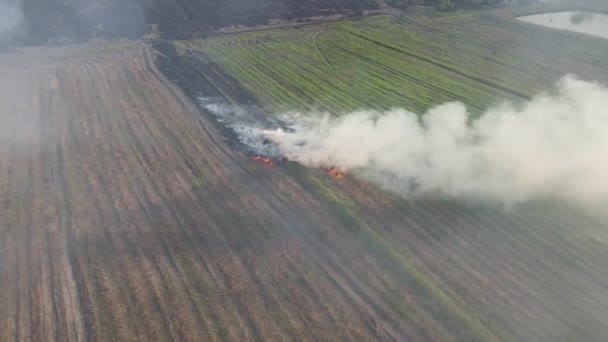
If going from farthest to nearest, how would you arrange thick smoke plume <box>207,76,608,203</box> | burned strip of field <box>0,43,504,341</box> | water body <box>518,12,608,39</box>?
water body <box>518,12,608,39</box> < thick smoke plume <box>207,76,608,203</box> < burned strip of field <box>0,43,504,341</box>

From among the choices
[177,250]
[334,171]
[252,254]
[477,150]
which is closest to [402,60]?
[477,150]

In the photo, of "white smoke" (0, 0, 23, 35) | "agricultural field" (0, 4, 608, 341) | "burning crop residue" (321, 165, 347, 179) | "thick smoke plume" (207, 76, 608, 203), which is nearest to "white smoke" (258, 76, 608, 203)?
"thick smoke plume" (207, 76, 608, 203)

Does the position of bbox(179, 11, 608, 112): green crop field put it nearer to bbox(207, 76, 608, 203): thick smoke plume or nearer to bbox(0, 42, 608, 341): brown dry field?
bbox(207, 76, 608, 203): thick smoke plume

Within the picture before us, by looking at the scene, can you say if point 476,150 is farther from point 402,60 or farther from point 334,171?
point 402,60

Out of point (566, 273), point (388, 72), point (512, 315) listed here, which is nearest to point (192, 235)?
point (512, 315)

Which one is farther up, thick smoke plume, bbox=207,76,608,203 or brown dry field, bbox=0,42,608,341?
thick smoke plume, bbox=207,76,608,203

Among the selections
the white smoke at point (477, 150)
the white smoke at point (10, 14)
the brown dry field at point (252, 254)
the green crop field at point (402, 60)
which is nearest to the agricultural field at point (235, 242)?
the brown dry field at point (252, 254)

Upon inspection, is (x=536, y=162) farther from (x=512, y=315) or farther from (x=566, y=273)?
(x=512, y=315)
